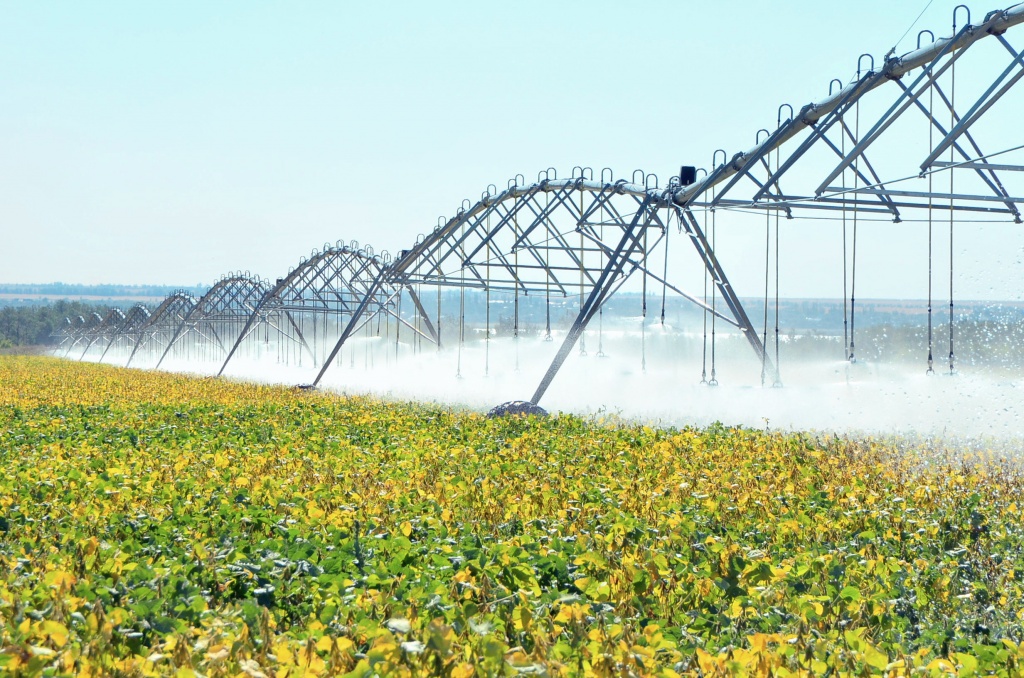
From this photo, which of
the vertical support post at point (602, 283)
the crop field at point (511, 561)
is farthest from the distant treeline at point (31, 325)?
the crop field at point (511, 561)

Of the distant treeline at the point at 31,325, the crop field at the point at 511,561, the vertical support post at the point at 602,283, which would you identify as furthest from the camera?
the distant treeline at the point at 31,325

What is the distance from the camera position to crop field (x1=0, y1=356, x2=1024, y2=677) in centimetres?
375

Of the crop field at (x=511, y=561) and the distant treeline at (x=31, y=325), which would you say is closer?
the crop field at (x=511, y=561)

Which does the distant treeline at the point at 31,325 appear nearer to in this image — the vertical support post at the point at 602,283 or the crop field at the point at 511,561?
the vertical support post at the point at 602,283

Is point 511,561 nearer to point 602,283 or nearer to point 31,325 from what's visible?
point 602,283

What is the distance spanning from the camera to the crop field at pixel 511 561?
3754 millimetres

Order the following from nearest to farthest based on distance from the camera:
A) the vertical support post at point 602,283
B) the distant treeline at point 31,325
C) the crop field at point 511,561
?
the crop field at point 511,561 → the vertical support post at point 602,283 → the distant treeline at point 31,325

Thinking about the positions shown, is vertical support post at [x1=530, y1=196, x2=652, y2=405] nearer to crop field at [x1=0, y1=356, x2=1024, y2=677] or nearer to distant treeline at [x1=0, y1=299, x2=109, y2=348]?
crop field at [x1=0, y1=356, x2=1024, y2=677]

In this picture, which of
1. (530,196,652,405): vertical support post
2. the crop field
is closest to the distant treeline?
(530,196,652,405): vertical support post

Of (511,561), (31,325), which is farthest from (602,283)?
(31,325)

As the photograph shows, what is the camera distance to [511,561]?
5.27 meters

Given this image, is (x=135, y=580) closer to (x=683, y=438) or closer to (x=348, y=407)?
(x=683, y=438)

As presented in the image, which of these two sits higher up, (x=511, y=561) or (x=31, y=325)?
(x=511, y=561)

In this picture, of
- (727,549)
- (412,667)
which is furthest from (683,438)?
(412,667)
